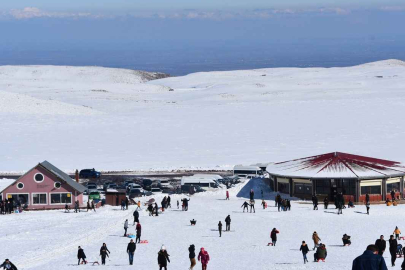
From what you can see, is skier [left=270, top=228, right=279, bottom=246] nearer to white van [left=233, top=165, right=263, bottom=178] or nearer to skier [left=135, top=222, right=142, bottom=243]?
skier [left=135, top=222, right=142, bottom=243]

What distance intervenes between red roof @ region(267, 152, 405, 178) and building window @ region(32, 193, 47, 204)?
12.7 meters

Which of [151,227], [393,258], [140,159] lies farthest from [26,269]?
[140,159]

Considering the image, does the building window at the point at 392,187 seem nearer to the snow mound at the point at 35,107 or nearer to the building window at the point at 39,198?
the building window at the point at 39,198

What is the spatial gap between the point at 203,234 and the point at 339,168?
14.0 metres

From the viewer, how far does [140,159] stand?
6538 cm

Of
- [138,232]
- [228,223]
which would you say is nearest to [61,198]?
[228,223]

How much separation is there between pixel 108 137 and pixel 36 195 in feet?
101

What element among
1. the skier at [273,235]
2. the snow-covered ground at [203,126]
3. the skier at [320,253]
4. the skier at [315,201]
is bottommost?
the skier at [320,253]

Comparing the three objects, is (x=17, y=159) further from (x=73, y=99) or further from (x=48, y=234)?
(x=73, y=99)

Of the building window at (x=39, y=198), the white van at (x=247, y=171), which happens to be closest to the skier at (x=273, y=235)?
the building window at (x=39, y=198)

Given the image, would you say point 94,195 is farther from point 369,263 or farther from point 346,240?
point 369,263

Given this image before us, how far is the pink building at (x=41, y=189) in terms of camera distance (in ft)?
147

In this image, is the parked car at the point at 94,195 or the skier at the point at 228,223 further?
the parked car at the point at 94,195

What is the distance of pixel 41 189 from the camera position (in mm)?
44844
